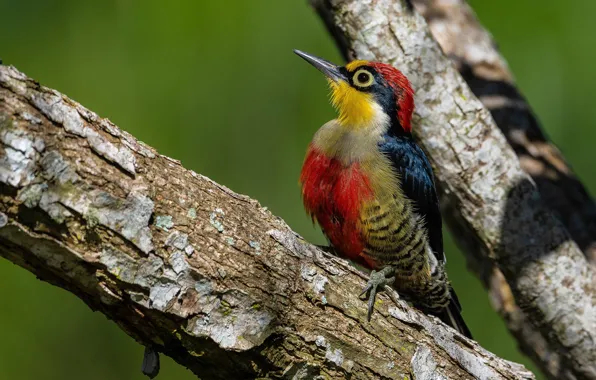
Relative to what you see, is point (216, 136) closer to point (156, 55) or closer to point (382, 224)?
point (156, 55)

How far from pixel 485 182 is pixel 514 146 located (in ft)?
3.44

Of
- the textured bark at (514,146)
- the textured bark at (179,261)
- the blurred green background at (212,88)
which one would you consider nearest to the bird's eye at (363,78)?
the textured bark at (514,146)

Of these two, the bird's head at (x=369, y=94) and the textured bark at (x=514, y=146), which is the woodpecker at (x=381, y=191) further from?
the textured bark at (x=514, y=146)

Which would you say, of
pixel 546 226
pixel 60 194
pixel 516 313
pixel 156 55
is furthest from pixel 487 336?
pixel 60 194

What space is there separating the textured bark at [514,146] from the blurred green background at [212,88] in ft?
5.66

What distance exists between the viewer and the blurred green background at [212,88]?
285 inches

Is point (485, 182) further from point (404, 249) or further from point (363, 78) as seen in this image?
point (363, 78)

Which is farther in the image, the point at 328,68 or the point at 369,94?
the point at 328,68

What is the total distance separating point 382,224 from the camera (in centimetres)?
480

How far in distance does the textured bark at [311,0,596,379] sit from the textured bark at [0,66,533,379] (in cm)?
127

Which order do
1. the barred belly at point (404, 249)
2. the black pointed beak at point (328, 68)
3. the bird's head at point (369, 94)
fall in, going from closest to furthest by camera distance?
the barred belly at point (404, 249), the bird's head at point (369, 94), the black pointed beak at point (328, 68)

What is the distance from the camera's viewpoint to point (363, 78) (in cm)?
532

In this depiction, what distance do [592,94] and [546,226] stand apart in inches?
129

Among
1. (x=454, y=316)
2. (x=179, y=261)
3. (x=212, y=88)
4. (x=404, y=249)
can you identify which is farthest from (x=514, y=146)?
(x=179, y=261)
